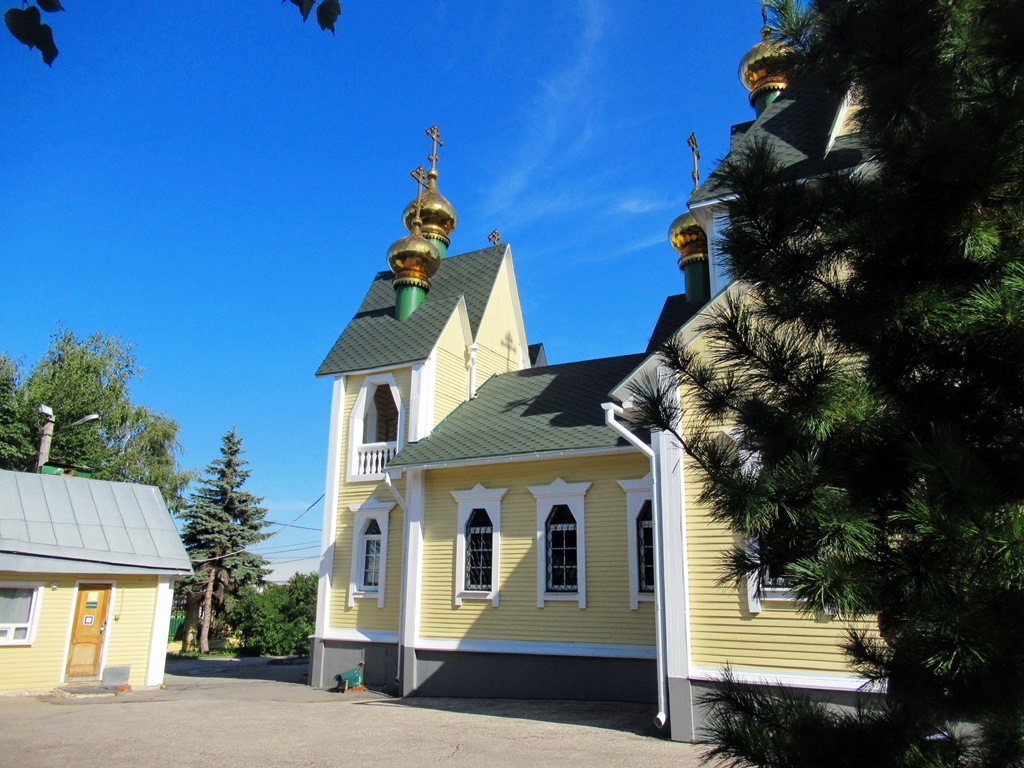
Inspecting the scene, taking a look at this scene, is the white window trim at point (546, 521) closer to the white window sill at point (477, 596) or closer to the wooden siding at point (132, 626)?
the white window sill at point (477, 596)

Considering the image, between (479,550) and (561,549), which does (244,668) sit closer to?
(479,550)

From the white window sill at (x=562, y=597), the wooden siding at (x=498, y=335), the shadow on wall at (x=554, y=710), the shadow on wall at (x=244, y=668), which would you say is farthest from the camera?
the shadow on wall at (x=244, y=668)

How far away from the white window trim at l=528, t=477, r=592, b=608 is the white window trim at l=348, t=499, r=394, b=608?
378 cm

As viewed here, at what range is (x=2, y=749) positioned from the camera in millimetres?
9414

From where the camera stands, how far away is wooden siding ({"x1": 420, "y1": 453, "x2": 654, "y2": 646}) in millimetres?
13125

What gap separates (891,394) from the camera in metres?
3.27

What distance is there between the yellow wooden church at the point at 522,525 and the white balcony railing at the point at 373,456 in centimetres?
5

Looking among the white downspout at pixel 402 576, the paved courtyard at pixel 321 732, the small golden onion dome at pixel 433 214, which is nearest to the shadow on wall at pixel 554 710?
the paved courtyard at pixel 321 732

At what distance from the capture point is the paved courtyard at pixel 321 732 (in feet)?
29.0

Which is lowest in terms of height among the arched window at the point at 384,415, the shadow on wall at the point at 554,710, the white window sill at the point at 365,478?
the shadow on wall at the point at 554,710

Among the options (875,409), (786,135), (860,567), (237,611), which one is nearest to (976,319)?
(875,409)

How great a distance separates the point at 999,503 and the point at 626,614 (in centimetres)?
1086

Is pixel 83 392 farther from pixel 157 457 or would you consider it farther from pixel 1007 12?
pixel 1007 12

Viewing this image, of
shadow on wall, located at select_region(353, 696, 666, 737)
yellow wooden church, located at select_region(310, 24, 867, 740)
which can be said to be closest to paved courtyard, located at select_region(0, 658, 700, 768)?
shadow on wall, located at select_region(353, 696, 666, 737)
